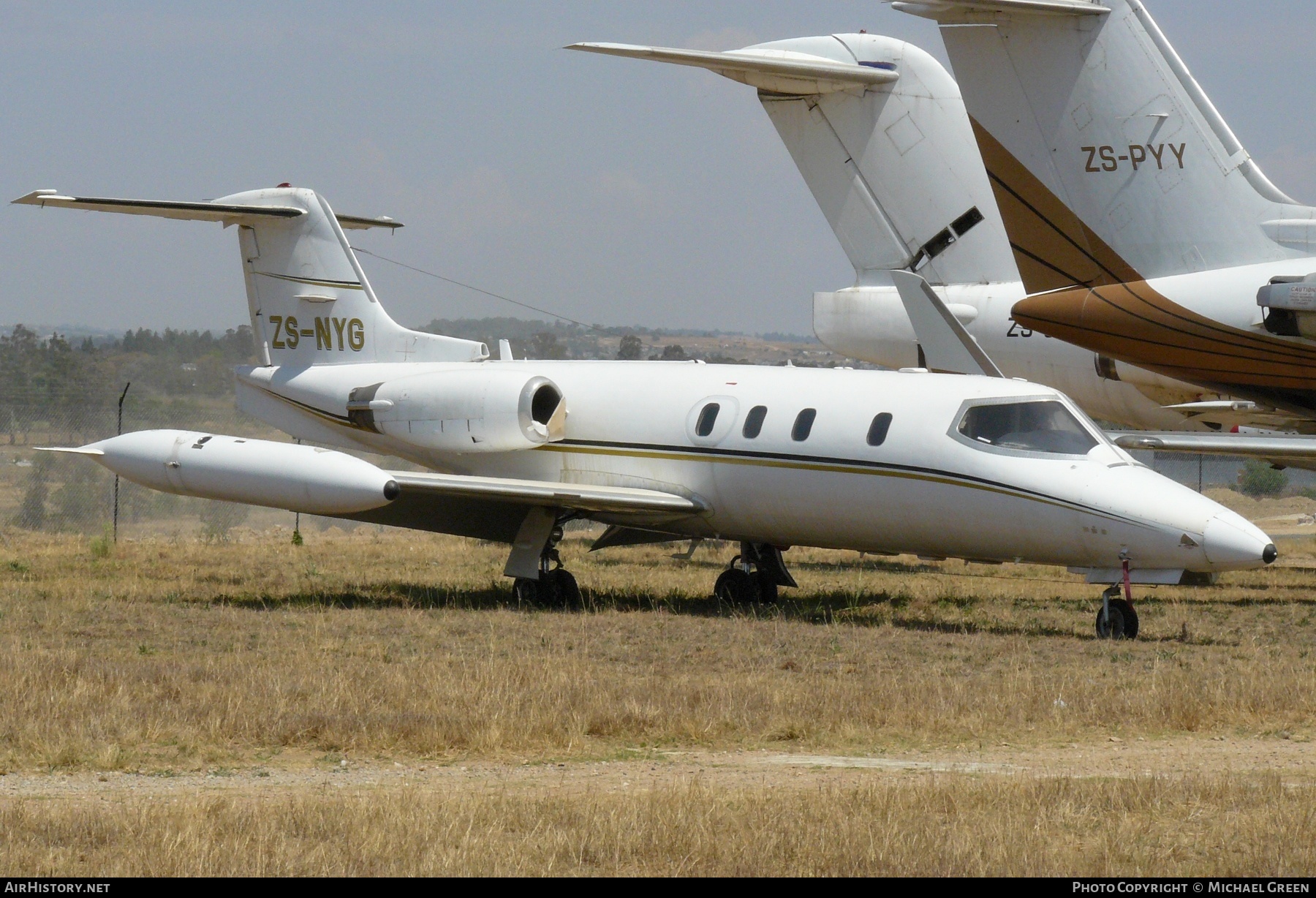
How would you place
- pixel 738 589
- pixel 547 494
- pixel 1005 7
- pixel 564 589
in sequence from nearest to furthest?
pixel 547 494, pixel 564 589, pixel 738 589, pixel 1005 7

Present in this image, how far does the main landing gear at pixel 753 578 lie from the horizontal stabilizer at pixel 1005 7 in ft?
21.2

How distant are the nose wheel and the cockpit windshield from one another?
1415 mm

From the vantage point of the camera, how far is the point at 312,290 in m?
20.7

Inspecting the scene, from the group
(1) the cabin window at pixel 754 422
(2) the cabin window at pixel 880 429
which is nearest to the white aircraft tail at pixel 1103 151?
(2) the cabin window at pixel 880 429

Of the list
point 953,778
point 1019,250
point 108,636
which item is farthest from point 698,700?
point 1019,250

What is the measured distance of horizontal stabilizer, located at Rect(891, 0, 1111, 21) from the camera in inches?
703

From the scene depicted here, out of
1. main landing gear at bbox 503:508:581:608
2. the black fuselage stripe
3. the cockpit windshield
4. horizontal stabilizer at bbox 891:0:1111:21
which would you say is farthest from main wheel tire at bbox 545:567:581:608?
horizontal stabilizer at bbox 891:0:1111:21

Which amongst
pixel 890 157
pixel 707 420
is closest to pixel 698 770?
pixel 707 420

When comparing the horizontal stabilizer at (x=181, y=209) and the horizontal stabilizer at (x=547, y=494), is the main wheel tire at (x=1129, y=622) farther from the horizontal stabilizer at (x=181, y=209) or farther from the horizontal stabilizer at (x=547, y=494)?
the horizontal stabilizer at (x=181, y=209)

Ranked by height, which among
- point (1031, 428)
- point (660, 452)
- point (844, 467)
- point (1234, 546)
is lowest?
point (1234, 546)

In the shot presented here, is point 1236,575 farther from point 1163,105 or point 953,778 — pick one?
point 953,778

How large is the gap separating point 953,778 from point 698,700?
2.56 meters

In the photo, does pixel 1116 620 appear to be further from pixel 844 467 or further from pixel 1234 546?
pixel 844 467

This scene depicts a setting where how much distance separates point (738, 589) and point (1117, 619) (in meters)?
4.83
